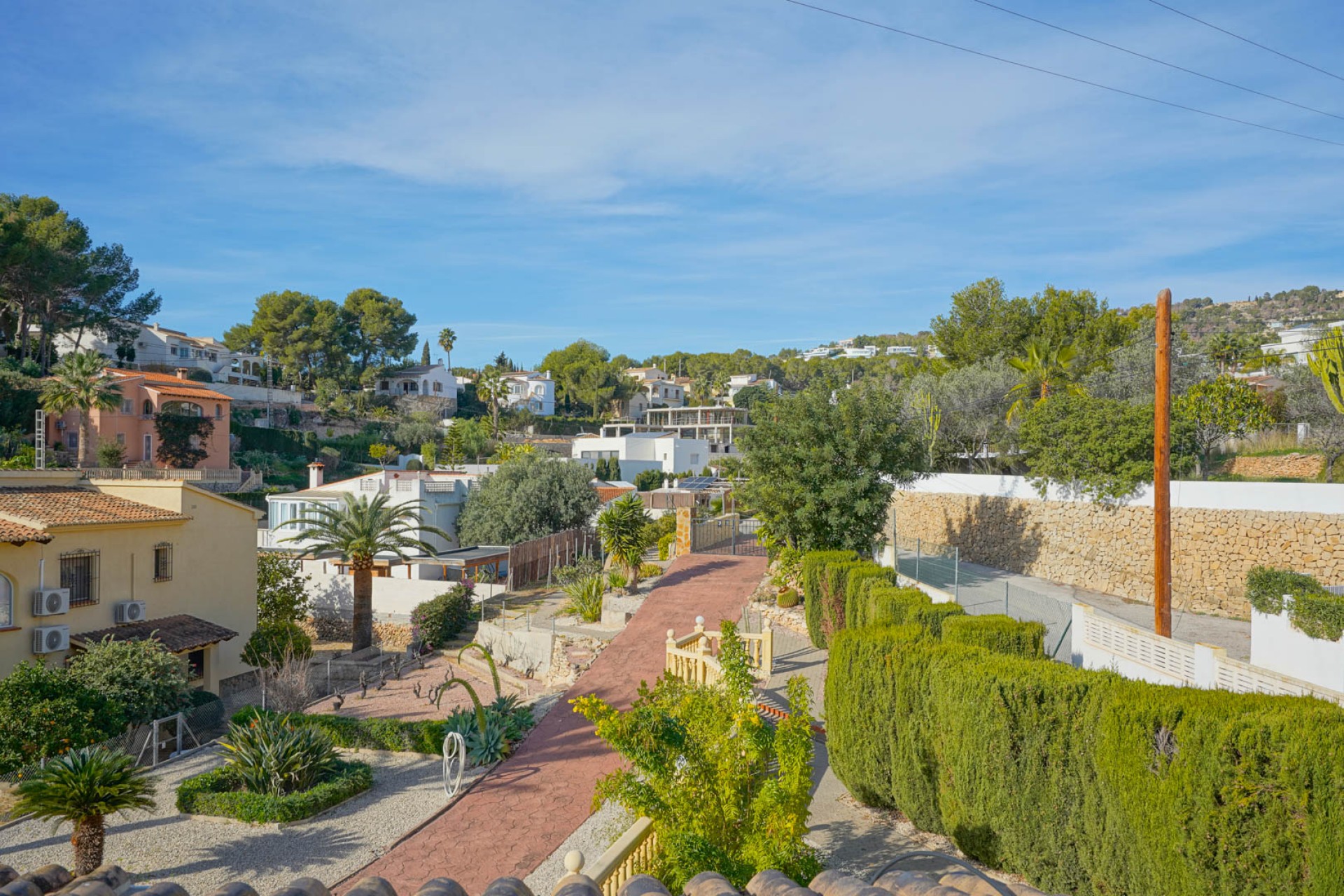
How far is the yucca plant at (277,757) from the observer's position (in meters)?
11.9

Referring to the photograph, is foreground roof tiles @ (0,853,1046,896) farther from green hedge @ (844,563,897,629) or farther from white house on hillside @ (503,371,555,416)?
white house on hillside @ (503,371,555,416)

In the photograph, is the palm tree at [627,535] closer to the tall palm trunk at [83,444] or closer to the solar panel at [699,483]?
the solar panel at [699,483]

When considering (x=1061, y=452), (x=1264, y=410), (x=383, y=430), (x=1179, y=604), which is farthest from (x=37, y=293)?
(x=1264, y=410)

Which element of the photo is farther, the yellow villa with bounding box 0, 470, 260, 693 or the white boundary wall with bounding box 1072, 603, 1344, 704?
the yellow villa with bounding box 0, 470, 260, 693

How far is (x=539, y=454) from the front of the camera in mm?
39469

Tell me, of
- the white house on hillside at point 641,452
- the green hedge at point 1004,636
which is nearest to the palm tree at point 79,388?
the white house on hillside at point 641,452

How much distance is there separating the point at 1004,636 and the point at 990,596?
9105mm

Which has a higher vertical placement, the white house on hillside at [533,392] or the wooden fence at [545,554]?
the white house on hillside at [533,392]

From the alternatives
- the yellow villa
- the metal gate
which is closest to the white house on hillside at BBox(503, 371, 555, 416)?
the metal gate

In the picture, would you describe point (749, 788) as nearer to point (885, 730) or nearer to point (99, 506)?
point (885, 730)

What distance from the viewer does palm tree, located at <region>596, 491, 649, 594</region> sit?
23062 millimetres

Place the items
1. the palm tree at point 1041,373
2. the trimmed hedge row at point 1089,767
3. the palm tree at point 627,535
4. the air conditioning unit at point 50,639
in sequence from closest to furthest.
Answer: the trimmed hedge row at point 1089,767
the air conditioning unit at point 50,639
the palm tree at point 627,535
the palm tree at point 1041,373

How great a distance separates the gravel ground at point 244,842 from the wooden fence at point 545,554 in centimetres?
1529

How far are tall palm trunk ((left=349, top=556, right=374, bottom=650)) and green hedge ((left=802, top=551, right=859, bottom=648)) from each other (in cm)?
1214
